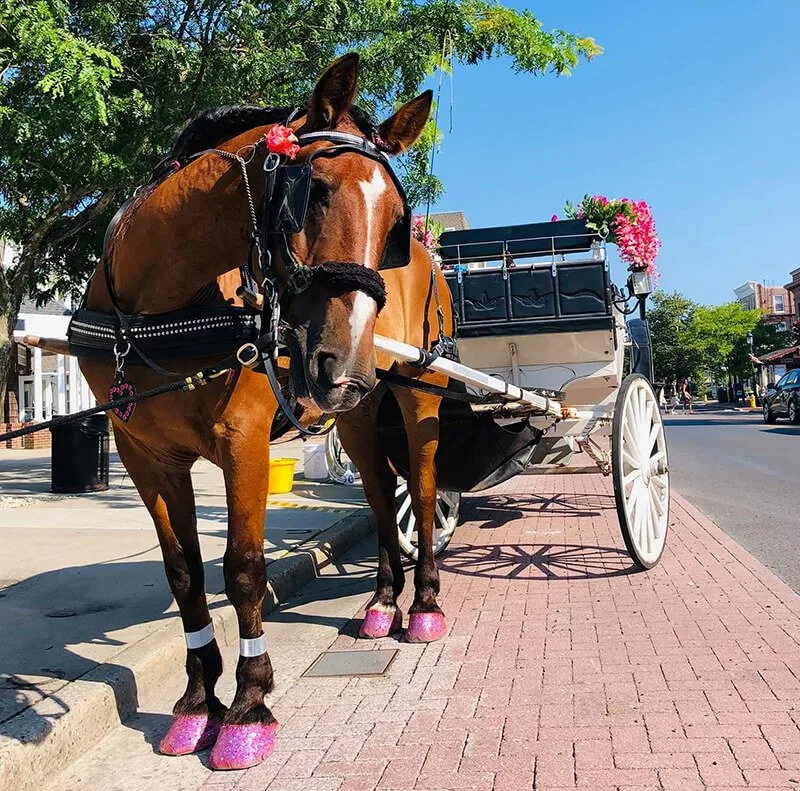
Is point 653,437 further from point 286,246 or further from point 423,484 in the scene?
point 286,246

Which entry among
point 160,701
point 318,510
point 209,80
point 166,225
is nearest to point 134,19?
point 209,80

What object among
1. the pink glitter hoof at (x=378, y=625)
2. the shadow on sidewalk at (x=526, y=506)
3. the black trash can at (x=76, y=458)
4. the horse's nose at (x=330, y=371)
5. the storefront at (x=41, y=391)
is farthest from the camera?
the storefront at (x=41, y=391)

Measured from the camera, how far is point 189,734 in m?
3.08

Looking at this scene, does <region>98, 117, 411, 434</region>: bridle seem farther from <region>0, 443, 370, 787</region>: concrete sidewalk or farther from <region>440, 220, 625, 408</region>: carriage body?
<region>440, 220, 625, 408</region>: carriage body

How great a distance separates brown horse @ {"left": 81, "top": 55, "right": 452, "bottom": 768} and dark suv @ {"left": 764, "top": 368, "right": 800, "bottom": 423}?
2499cm

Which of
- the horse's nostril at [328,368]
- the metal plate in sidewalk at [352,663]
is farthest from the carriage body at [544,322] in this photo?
the horse's nostril at [328,368]

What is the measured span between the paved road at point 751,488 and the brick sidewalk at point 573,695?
1057 mm

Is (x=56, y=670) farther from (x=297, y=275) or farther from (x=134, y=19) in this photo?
(x=134, y=19)

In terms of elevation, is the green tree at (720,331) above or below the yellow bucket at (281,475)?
above

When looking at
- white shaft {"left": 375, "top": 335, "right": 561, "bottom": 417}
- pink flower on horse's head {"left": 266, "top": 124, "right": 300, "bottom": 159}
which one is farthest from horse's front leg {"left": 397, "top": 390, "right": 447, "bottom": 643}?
pink flower on horse's head {"left": 266, "top": 124, "right": 300, "bottom": 159}

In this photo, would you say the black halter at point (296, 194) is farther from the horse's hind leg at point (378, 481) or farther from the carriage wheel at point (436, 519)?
the carriage wheel at point (436, 519)

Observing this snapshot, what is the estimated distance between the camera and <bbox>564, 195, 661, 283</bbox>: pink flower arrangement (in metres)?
6.77

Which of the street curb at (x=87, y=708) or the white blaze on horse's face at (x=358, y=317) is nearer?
the white blaze on horse's face at (x=358, y=317)

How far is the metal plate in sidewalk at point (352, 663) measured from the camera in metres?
3.84
